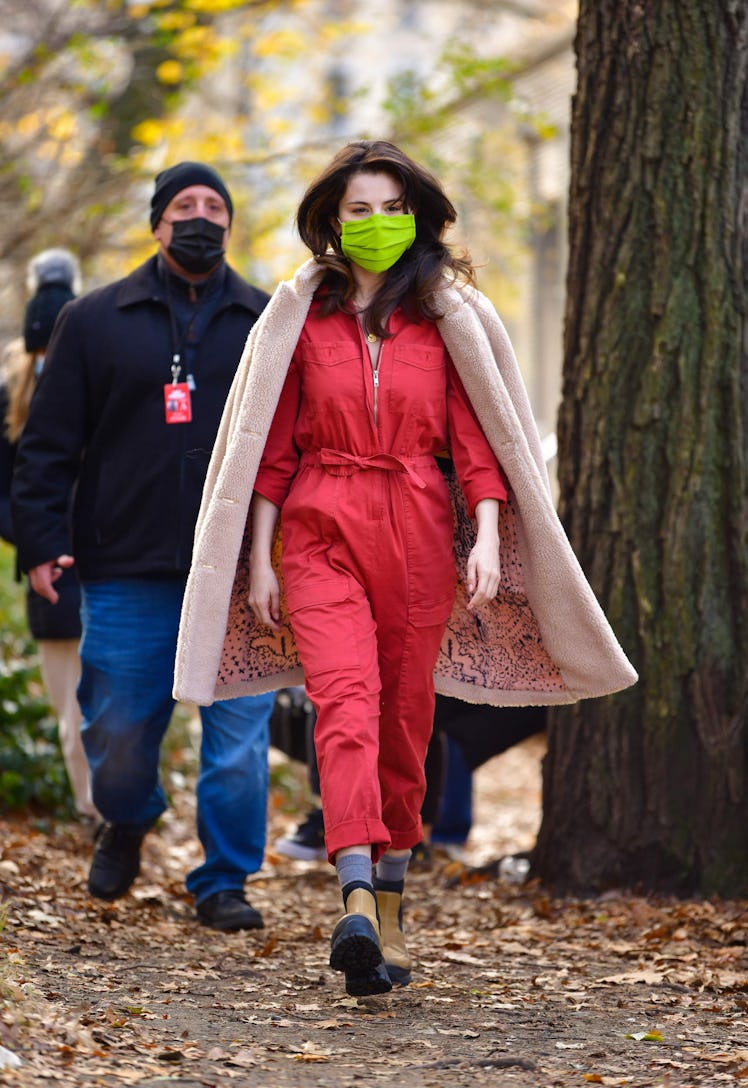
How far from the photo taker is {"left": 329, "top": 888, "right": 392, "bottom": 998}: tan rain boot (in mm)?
3846

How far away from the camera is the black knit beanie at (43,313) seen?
6.82 m

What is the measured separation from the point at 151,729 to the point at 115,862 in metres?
0.54

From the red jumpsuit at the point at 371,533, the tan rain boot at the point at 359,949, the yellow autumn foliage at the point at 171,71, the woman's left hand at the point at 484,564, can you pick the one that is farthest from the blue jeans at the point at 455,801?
the yellow autumn foliage at the point at 171,71

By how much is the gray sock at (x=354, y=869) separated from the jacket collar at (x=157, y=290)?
2.25 meters

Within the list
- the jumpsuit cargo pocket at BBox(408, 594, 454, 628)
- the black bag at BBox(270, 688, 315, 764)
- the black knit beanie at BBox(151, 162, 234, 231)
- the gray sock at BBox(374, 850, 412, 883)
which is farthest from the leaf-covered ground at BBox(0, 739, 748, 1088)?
the black knit beanie at BBox(151, 162, 234, 231)

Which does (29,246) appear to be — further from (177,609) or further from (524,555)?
(524,555)

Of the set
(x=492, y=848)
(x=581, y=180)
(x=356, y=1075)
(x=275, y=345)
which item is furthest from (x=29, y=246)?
(x=356, y=1075)

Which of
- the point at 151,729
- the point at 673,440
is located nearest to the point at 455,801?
the point at 151,729

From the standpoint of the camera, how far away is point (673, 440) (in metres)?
5.58

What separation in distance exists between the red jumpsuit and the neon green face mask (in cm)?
16

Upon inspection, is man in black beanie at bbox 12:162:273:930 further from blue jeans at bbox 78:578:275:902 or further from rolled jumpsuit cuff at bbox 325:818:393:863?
rolled jumpsuit cuff at bbox 325:818:393:863

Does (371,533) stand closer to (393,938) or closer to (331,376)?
(331,376)

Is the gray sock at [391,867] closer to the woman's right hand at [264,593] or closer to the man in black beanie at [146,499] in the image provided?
the woman's right hand at [264,593]

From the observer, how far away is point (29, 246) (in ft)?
45.4
